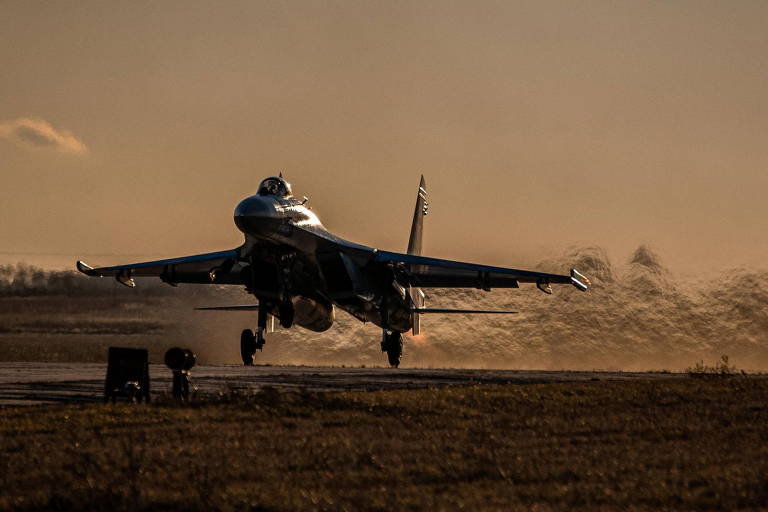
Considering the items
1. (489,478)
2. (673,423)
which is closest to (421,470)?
(489,478)

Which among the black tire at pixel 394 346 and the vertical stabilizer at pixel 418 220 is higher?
the vertical stabilizer at pixel 418 220

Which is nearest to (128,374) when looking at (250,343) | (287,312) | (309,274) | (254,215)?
(254,215)

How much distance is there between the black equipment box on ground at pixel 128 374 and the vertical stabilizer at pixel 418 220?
107ft

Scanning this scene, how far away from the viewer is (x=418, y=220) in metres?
51.6

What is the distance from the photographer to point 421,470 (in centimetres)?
1147

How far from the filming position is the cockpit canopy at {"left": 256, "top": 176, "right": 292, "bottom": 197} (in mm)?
31769

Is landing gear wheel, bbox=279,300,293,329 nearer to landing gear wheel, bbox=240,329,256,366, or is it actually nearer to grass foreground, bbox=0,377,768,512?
landing gear wheel, bbox=240,329,256,366

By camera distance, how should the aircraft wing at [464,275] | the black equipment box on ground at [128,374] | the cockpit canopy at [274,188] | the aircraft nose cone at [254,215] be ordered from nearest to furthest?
1. the black equipment box on ground at [128,374]
2. the aircraft nose cone at [254,215]
3. the cockpit canopy at [274,188]
4. the aircraft wing at [464,275]

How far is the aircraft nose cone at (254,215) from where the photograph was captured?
30.2m

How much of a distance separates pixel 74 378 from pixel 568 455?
18.5 m

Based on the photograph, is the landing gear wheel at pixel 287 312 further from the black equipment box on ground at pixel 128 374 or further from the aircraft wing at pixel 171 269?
the black equipment box on ground at pixel 128 374

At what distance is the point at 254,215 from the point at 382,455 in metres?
18.3

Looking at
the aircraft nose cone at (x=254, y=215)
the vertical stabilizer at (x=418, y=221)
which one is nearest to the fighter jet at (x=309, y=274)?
the aircraft nose cone at (x=254, y=215)

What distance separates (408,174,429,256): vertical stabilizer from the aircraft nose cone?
2046cm
